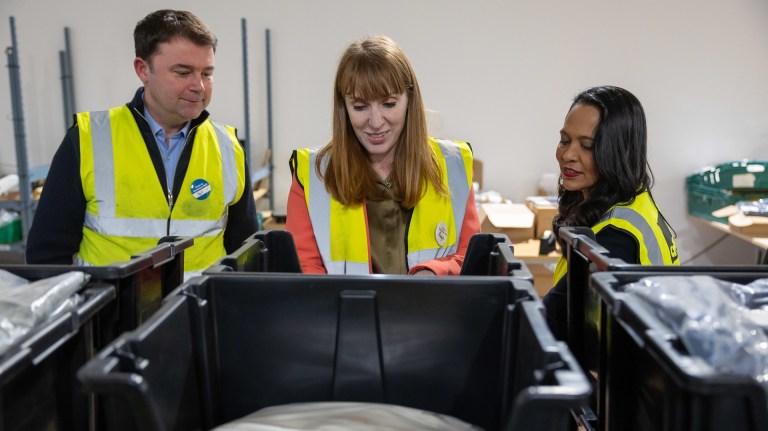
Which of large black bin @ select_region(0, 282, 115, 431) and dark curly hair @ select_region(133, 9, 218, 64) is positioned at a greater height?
dark curly hair @ select_region(133, 9, 218, 64)

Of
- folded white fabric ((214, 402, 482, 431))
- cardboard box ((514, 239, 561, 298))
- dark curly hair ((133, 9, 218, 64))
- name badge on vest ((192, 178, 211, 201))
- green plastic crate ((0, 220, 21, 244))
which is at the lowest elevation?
cardboard box ((514, 239, 561, 298))

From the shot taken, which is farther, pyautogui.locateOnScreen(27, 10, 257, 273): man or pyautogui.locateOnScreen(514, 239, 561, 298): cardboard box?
pyautogui.locateOnScreen(514, 239, 561, 298): cardboard box

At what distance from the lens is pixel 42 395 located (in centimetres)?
60

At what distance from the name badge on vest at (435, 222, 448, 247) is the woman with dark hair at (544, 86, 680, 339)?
0.25 m

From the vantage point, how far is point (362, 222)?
4.28 ft

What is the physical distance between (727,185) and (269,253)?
10.5ft

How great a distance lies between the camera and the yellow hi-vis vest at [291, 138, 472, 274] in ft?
4.25

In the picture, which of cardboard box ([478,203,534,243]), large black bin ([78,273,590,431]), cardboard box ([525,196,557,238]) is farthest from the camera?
cardboard box ([525,196,557,238])

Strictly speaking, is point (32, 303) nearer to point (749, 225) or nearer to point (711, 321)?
point (711, 321)

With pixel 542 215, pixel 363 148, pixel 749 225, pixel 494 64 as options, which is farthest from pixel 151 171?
pixel 494 64

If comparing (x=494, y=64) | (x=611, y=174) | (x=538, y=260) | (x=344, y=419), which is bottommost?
(x=538, y=260)

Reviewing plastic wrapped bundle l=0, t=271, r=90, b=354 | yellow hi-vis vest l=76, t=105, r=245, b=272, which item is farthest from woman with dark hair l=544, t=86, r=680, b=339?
yellow hi-vis vest l=76, t=105, r=245, b=272

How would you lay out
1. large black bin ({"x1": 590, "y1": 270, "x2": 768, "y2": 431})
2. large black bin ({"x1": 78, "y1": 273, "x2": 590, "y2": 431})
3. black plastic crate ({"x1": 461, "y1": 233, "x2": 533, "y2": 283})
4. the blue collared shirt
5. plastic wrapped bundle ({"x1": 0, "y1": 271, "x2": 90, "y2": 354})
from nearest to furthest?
1. large black bin ({"x1": 590, "y1": 270, "x2": 768, "y2": 431})
2. plastic wrapped bundle ({"x1": 0, "y1": 271, "x2": 90, "y2": 354})
3. large black bin ({"x1": 78, "y1": 273, "x2": 590, "y2": 431})
4. black plastic crate ({"x1": 461, "y1": 233, "x2": 533, "y2": 283})
5. the blue collared shirt

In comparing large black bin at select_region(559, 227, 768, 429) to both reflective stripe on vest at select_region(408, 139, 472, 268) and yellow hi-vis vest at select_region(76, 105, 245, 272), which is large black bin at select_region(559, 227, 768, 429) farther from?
yellow hi-vis vest at select_region(76, 105, 245, 272)
